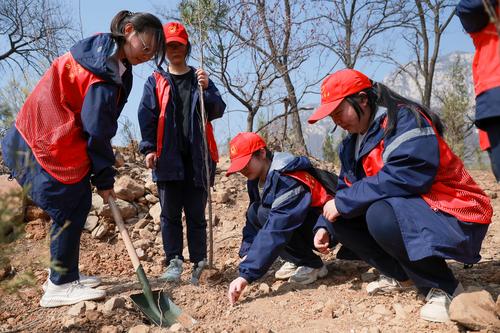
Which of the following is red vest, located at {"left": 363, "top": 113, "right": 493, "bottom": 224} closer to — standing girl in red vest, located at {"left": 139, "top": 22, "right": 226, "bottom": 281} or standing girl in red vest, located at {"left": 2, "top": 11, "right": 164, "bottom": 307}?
standing girl in red vest, located at {"left": 139, "top": 22, "right": 226, "bottom": 281}

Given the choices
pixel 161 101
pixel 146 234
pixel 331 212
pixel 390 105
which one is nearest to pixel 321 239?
pixel 331 212

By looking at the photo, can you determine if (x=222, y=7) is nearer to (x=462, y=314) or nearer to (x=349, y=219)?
(x=349, y=219)

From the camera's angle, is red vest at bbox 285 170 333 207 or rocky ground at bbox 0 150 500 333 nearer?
rocky ground at bbox 0 150 500 333

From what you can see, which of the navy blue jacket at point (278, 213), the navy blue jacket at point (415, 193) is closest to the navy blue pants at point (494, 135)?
the navy blue jacket at point (415, 193)

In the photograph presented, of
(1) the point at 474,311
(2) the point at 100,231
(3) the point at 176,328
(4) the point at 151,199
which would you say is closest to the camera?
(1) the point at 474,311

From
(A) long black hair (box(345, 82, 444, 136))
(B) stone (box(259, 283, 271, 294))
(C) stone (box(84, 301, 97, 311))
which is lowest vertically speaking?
(B) stone (box(259, 283, 271, 294))

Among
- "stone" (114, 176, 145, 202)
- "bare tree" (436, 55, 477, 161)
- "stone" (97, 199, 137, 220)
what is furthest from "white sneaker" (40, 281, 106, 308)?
"bare tree" (436, 55, 477, 161)

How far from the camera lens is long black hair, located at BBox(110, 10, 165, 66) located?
2.62 meters

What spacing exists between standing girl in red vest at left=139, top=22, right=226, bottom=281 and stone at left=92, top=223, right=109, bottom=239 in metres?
1.16

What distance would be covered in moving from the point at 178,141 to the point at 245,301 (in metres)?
1.16

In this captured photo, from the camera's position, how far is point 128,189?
478 cm

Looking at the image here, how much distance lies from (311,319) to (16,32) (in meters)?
12.5

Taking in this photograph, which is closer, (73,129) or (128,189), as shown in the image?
(73,129)

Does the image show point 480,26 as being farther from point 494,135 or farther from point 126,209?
point 126,209
